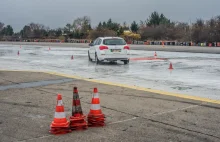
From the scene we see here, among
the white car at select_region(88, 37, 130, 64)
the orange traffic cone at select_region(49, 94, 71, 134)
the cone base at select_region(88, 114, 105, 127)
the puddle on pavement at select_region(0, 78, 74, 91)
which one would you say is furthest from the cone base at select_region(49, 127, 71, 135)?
the white car at select_region(88, 37, 130, 64)

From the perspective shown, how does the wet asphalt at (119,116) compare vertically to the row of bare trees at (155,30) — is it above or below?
below

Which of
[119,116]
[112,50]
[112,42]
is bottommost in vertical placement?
[119,116]

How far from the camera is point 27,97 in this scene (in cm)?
879

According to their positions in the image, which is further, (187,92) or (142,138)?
(187,92)

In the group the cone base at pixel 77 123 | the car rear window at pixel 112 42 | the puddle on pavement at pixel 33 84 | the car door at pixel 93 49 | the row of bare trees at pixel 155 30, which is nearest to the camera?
the cone base at pixel 77 123

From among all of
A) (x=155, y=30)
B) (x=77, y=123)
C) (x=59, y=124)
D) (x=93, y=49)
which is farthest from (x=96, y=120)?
(x=155, y=30)

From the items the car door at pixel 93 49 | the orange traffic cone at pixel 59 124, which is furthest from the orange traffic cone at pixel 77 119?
the car door at pixel 93 49

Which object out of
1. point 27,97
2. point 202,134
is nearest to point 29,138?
point 202,134

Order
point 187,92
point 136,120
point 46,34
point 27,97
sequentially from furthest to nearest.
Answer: point 46,34 → point 187,92 → point 27,97 → point 136,120

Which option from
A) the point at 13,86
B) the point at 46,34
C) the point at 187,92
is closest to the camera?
the point at 187,92

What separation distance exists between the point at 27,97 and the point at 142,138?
4394mm

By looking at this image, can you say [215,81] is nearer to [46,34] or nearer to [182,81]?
[182,81]

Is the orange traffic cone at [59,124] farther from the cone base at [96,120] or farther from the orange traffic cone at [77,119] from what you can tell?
the cone base at [96,120]

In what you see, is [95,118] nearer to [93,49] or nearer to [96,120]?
[96,120]
